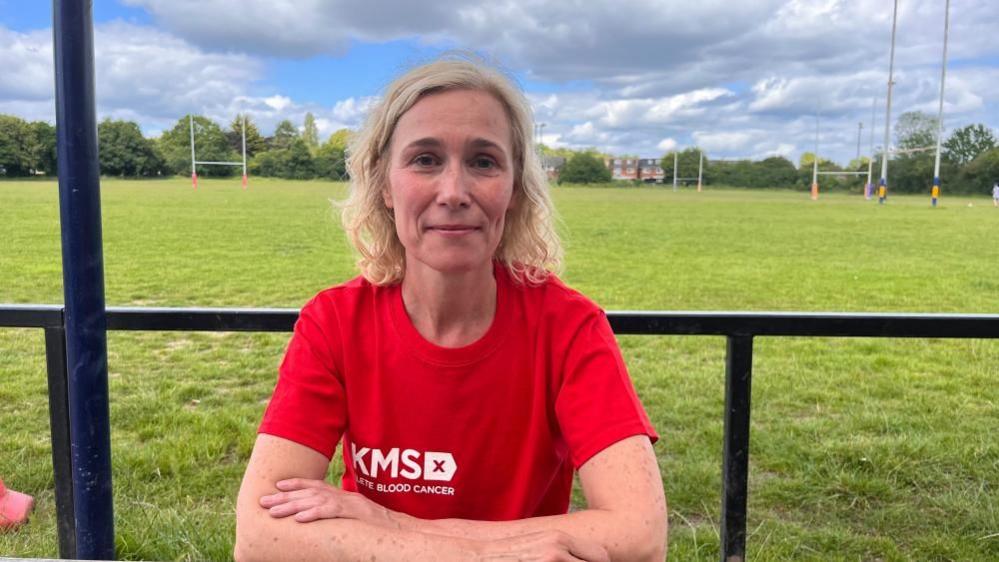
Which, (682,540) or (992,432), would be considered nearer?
(682,540)

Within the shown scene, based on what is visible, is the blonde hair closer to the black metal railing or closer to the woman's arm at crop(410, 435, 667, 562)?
the black metal railing

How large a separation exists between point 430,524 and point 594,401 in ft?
1.20

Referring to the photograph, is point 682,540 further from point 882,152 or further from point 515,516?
point 882,152

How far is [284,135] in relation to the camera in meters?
43.8

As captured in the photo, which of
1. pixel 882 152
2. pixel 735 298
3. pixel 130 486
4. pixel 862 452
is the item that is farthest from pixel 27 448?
pixel 882 152

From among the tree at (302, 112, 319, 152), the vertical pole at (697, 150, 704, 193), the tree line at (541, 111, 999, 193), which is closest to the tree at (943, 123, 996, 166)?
the tree line at (541, 111, 999, 193)

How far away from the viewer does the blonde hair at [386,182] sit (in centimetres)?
152

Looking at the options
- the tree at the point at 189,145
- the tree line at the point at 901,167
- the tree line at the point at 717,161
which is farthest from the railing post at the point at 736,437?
the tree at the point at 189,145

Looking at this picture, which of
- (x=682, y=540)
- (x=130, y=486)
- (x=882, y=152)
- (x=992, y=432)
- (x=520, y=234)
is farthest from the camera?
(x=882, y=152)

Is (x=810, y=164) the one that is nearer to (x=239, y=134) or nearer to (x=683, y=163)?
(x=683, y=163)

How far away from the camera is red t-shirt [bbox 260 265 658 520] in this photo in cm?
148

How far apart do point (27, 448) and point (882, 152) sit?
186 feet

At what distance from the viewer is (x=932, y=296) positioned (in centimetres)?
996

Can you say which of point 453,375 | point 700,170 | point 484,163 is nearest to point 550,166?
point 484,163
